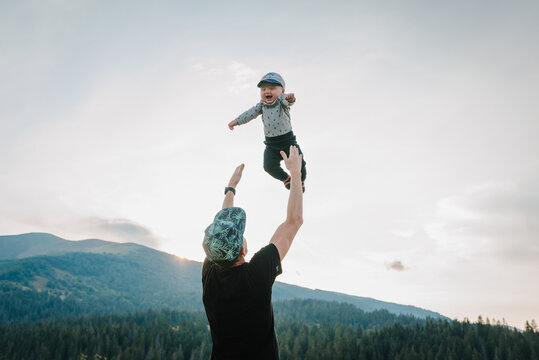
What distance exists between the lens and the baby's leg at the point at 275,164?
256 inches

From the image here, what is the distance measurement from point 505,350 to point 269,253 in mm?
106346

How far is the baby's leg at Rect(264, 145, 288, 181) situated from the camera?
21.3 ft

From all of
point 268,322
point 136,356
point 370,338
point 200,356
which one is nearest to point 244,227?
point 268,322

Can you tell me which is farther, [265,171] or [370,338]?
[370,338]

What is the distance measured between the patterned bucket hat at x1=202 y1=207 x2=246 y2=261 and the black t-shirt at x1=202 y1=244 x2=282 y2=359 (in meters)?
0.22

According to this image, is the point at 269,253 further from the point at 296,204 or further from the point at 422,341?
the point at 422,341

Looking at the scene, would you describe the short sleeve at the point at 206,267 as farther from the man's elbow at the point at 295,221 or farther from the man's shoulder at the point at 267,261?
the man's elbow at the point at 295,221

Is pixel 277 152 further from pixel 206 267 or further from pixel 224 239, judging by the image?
pixel 224 239

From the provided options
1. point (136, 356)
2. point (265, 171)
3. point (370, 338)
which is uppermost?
point (265, 171)

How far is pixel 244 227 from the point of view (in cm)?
369

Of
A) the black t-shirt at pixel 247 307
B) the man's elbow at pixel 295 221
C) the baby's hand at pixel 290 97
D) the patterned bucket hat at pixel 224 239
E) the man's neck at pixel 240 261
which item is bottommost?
the black t-shirt at pixel 247 307

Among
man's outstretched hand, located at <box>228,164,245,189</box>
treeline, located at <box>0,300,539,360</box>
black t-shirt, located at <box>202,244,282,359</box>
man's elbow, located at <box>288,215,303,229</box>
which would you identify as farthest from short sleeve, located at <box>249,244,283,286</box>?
treeline, located at <box>0,300,539,360</box>

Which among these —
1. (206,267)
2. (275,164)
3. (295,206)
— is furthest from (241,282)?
(275,164)

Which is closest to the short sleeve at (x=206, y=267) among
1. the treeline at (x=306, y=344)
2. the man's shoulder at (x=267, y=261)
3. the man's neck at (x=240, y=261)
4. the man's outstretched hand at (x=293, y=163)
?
the man's neck at (x=240, y=261)
